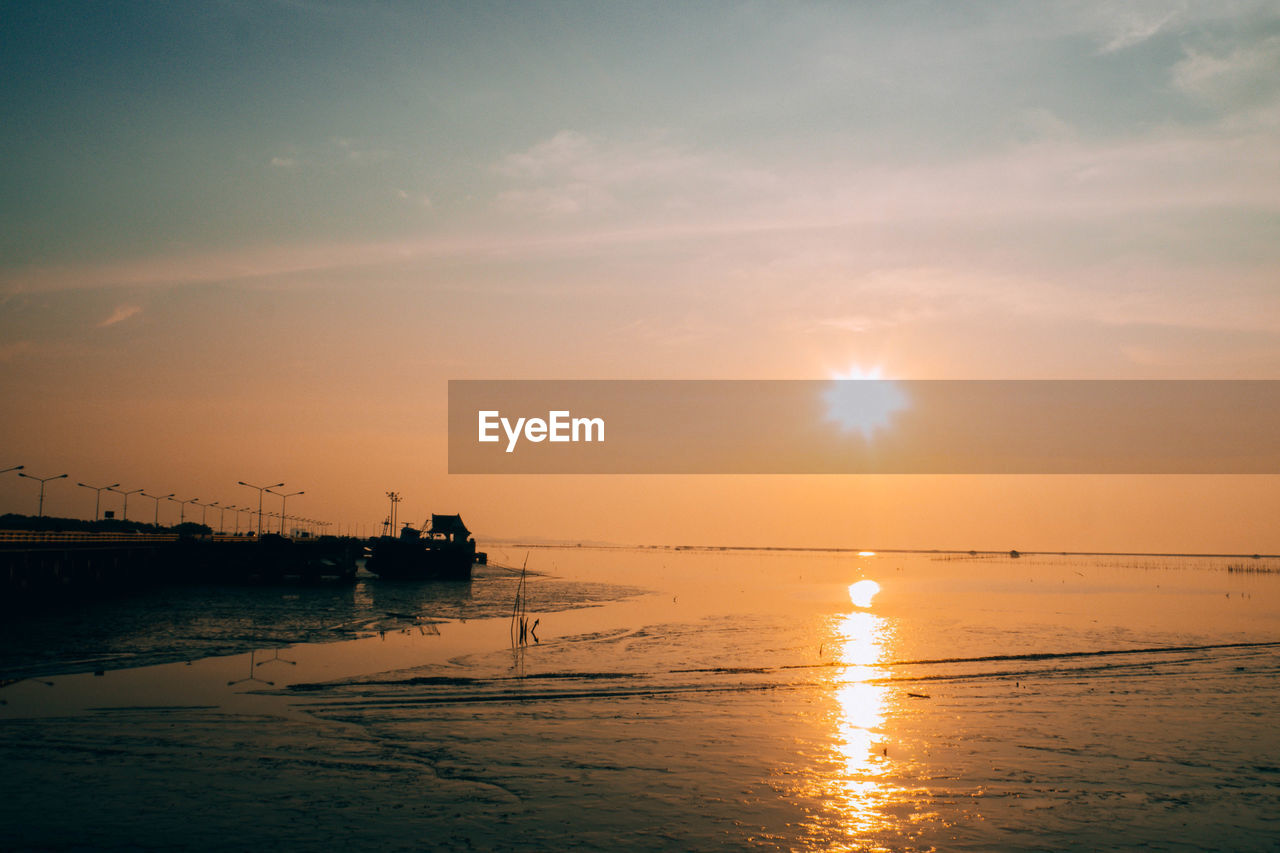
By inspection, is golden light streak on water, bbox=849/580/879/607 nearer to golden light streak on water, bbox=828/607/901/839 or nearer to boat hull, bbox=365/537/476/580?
A: golden light streak on water, bbox=828/607/901/839

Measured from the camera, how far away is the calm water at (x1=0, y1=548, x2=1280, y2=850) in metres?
15.2

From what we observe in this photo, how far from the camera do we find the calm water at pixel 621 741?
49.8ft

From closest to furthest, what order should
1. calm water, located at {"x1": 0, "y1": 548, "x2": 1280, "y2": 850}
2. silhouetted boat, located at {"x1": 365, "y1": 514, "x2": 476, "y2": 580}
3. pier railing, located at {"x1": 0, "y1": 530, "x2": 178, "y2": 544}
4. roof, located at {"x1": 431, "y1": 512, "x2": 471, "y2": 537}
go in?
calm water, located at {"x1": 0, "y1": 548, "x2": 1280, "y2": 850}
pier railing, located at {"x1": 0, "y1": 530, "x2": 178, "y2": 544}
silhouetted boat, located at {"x1": 365, "y1": 514, "x2": 476, "y2": 580}
roof, located at {"x1": 431, "y1": 512, "x2": 471, "y2": 537}

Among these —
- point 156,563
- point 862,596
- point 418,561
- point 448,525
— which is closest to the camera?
point 156,563

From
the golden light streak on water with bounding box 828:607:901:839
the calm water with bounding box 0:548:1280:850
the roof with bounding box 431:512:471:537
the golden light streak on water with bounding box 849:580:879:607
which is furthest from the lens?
the roof with bounding box 431:512:471:537

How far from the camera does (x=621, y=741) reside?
72.7 ft

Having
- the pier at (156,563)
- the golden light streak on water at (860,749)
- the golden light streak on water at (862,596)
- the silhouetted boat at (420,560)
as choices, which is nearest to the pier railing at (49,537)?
the pier at (156,563)

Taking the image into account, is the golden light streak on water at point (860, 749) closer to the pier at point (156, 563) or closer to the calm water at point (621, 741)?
the calm water at point (621, 741)

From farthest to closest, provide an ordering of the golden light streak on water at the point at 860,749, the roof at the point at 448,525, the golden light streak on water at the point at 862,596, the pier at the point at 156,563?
the roof at the point at 448,525 < the golden light streak on water at the point at 862,596 < the pier at the point at 156,563 < the golden light streak on water at the point at 860,749

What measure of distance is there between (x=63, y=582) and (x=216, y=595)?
11.9m

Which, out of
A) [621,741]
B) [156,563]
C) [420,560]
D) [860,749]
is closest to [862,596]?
[420,560]

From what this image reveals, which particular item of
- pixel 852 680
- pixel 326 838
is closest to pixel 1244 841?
pixel 326 838

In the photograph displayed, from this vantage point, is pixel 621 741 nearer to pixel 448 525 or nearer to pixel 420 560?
pixel 420 560

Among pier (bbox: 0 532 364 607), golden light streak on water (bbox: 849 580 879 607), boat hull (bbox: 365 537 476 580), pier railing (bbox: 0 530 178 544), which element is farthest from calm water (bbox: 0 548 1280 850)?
boat hull (bbox: 365 537 476 580)
